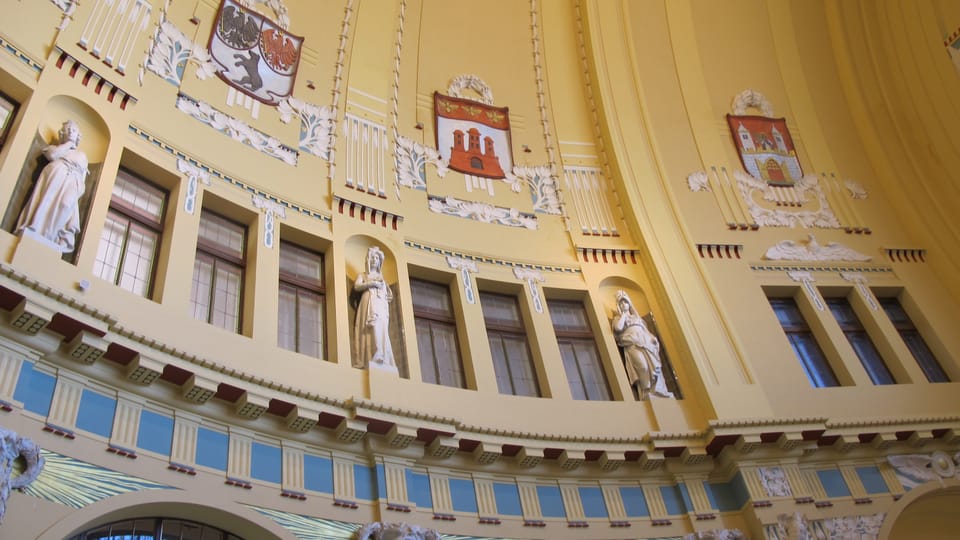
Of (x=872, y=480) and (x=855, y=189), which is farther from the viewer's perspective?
(x=855, y=189)

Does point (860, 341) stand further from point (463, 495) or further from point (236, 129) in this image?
point (236, 129)

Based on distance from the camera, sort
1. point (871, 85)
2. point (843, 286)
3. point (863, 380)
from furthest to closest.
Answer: point (871, 85) < point (843, 286) < point (863, 380)

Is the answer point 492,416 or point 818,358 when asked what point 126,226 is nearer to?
point 492,416

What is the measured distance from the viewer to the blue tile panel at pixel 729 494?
12562 millimetres

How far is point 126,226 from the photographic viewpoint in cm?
1107

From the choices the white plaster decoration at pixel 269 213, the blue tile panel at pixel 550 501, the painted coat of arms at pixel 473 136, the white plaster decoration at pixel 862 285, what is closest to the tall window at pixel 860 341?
the white plaster decoration at pixel 862 285

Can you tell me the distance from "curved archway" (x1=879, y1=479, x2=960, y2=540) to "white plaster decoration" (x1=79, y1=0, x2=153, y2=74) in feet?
41.8

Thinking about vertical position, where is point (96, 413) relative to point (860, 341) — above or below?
below

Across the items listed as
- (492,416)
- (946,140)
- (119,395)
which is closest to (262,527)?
(119,395)

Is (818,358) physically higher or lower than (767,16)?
lower

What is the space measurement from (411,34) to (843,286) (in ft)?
30.9

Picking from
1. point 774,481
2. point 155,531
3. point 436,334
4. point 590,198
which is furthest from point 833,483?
point 155,531

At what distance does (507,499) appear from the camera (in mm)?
11625

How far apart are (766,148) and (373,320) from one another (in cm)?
1037
